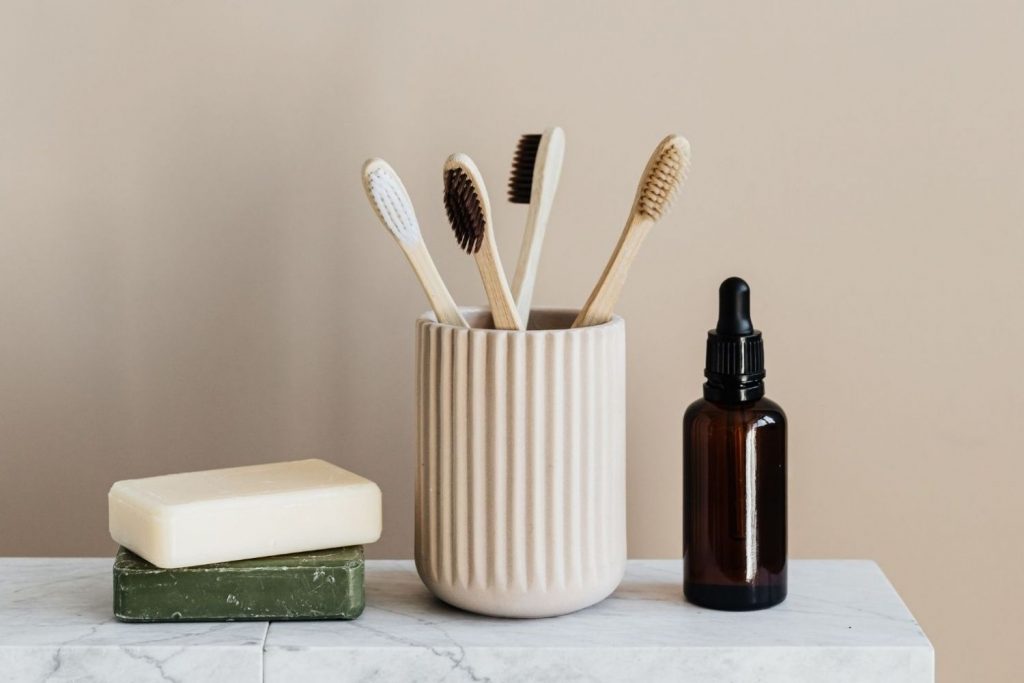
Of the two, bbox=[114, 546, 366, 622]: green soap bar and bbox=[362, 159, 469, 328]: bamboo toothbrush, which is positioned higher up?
bbox=[362, 159, 469, 328]: bamboo toothbrush

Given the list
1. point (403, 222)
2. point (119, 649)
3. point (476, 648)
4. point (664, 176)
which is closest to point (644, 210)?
point (664, 176)

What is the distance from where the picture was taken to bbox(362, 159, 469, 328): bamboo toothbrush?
588 millimetres

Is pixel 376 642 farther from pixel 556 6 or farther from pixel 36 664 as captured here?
pixel 556 6

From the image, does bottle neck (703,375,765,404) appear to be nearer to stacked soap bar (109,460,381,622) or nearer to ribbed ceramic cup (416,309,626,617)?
ribbed ceramic cup (416,309,626,617)

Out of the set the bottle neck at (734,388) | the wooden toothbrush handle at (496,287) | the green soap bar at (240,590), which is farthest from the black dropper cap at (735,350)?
the green soap bar at (240,590)

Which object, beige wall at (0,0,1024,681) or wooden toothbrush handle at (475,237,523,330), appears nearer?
wooden toothbrush handle at (475,237,523,330)

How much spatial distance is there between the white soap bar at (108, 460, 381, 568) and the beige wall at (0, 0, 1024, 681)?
0.57ft

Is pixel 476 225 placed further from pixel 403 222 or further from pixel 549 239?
pixel 549 239

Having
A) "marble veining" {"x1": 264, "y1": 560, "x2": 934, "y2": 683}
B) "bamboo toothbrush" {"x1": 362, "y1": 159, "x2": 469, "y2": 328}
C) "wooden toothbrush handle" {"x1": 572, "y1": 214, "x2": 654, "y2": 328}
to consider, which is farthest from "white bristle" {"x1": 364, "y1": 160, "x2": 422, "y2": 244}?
"marble veining" {"x1": 264, "y1": 560, "x2": 934, "y2": 683}

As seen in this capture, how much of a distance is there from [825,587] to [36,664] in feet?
1.41

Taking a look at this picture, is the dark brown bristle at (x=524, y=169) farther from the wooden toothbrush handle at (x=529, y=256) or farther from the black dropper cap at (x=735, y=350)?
the black dropper cap at (x=735, y=350)

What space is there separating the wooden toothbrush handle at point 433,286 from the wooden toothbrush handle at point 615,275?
0.22ft

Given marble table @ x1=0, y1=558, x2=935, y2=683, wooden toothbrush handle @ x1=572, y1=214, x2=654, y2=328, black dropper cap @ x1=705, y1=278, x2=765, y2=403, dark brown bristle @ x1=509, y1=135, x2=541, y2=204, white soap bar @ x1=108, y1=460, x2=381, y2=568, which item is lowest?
marble table @ x1=0, y1=558, x2=935, y2=683

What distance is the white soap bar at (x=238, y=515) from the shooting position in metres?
0.58
